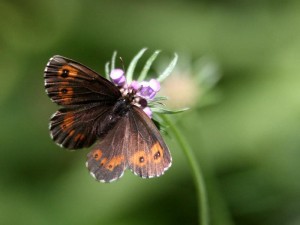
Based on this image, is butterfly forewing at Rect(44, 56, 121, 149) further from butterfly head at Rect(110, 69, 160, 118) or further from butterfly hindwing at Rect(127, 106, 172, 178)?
butterfly hindwing at Rect(127, 106, 172, 178)

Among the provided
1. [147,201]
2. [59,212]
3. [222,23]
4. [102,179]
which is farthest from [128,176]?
[102,179]

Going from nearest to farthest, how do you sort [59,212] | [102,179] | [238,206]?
[102,179], [238,206], [59,212]

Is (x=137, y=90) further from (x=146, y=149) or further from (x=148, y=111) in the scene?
(x=146, y=149)

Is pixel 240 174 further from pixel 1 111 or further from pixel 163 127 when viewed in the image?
pixel 1 111

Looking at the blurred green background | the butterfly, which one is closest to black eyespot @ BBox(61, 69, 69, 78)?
the butterfly

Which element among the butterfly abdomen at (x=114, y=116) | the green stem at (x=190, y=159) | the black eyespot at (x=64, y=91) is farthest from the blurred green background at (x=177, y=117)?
the black eyespot at (x=64, y=91)

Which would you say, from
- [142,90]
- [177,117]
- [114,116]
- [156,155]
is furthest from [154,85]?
[177,117]
